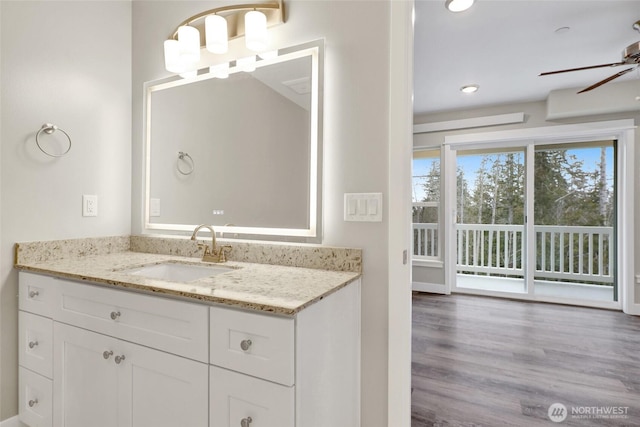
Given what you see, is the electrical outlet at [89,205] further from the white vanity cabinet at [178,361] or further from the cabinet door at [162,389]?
the cabinet door at [162,389]

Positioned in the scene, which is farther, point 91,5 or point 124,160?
point 124,160

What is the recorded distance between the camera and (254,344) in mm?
950

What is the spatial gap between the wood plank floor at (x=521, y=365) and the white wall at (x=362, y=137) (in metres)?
0.68

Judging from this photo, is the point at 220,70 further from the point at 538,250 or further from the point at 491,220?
the point at 538,250

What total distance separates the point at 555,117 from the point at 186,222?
4061mm

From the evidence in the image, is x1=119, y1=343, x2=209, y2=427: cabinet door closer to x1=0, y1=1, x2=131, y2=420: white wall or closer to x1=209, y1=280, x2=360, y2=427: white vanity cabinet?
x1=209, y1=280, x2=360, y2=427: white vanity cabinet

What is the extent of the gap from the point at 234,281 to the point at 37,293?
3.28ft

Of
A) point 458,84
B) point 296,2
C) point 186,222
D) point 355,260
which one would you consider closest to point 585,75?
point 458,84

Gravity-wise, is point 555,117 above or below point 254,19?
above

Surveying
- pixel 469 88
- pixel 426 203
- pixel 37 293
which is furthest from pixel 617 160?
pixel 37 293

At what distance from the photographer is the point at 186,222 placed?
1888 mm

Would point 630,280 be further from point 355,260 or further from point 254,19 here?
point 254,19

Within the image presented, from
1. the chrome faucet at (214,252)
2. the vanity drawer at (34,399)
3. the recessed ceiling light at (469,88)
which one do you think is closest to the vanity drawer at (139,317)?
the vanity drawer at (34,399)

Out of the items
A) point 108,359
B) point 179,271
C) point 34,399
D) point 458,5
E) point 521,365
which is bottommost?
point 521,365
